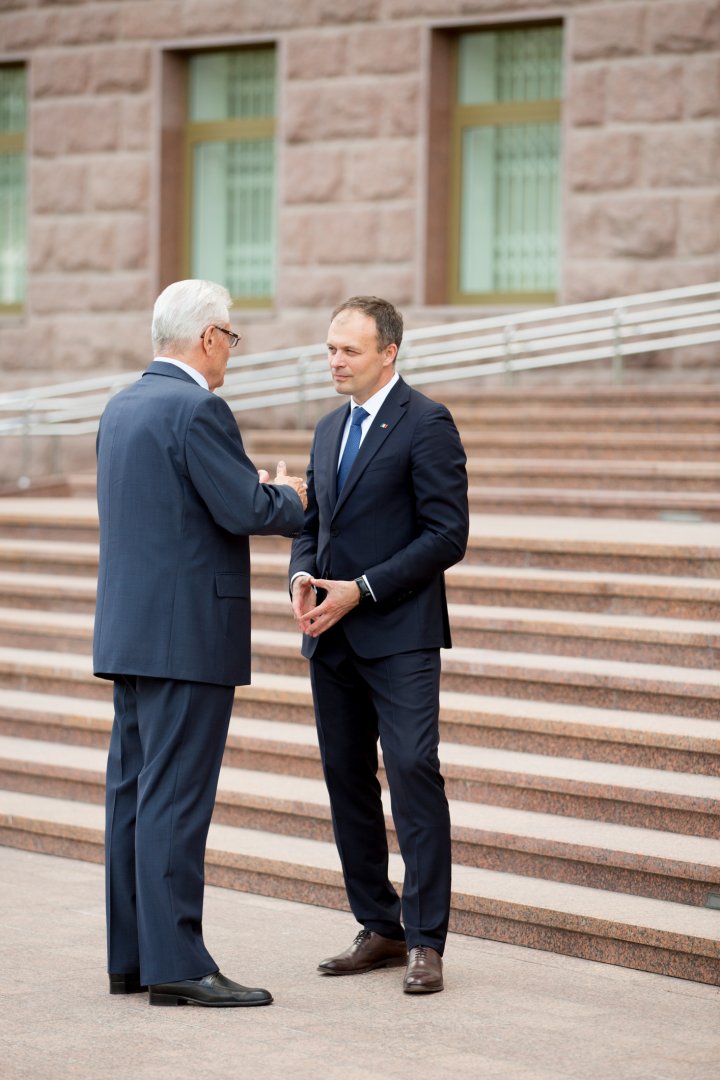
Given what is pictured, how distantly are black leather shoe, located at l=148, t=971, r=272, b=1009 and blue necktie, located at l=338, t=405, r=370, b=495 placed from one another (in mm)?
1538

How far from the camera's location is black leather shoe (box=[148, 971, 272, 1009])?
5066 millimetres

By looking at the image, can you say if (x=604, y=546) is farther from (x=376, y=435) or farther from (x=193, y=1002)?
(x=193, y=1002)

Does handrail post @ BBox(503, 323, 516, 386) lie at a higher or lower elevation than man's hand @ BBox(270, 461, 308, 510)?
higher

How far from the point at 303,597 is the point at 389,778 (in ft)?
1.98

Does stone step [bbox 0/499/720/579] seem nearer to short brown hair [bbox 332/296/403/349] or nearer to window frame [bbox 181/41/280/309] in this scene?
short brown hair [bbox 332/296/403/349]

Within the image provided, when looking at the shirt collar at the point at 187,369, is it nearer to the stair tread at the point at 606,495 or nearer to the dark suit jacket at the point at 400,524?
the dark suit jacket at the point at 400,524

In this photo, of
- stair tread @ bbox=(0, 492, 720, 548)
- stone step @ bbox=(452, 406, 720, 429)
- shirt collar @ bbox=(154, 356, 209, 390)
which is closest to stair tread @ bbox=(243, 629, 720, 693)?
stair tread @ bbox=(0, 492, 720, 548)

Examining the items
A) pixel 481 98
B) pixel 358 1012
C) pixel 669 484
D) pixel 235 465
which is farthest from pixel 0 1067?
pixel 481 98

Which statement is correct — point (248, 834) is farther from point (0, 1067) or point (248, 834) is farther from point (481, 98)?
point (481, 98)

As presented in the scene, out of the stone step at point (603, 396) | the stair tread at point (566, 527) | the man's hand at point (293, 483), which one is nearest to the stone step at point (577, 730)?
the stair tread at point (566, 527)

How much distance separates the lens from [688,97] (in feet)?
40.5

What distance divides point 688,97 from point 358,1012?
8.81 meters

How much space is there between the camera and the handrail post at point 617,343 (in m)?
12.1

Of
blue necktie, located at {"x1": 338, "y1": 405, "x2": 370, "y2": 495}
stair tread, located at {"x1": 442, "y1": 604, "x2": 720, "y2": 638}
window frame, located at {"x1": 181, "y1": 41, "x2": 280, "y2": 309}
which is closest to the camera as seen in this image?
blue necktie, located at {"x1": 338, "y1": 405, "x2": 370, "y2": 495}
